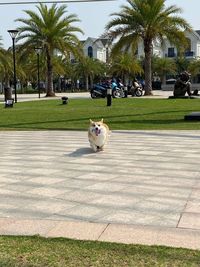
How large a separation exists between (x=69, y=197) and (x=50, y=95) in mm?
35663

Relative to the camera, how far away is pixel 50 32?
1518 inches

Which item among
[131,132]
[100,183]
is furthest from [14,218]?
[131,132]

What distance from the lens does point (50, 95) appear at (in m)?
41.1

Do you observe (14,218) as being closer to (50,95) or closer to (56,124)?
(56,124)

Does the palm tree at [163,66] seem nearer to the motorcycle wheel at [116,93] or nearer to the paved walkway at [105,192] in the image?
the motorcycle wheel at [116,93]

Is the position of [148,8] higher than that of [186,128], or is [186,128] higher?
[148,8]

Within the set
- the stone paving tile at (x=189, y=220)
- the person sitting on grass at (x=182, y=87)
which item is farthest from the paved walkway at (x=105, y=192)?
the person sitting on grass at (x=182, y=87)

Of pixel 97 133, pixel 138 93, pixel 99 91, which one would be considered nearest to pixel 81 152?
pixel 97 133

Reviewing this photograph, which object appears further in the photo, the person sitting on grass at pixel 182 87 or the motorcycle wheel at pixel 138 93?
the motorcycle wheel at pixel 138 93

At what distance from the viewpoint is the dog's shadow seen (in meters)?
9.28

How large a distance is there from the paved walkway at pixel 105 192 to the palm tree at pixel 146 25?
85.4ft

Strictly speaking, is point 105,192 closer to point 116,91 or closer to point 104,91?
point 104,91

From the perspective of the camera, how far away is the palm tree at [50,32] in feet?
127

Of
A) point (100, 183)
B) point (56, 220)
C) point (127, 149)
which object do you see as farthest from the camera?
point (127, 149)
